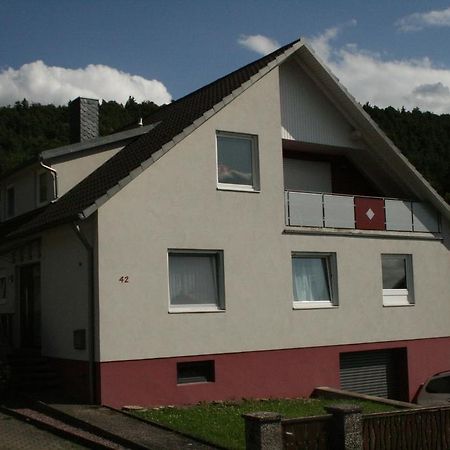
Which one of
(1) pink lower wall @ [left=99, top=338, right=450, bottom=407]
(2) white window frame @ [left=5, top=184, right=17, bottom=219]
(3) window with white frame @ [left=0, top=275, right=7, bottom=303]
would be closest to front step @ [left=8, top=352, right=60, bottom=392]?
(1) pink lower wall @ [left=99, top=338, right=450, bottom=407]

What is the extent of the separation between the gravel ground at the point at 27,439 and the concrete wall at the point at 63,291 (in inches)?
81.1

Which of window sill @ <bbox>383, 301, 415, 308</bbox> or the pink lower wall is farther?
window sill @ <bbox>383, 301, 415, 308</bbox>

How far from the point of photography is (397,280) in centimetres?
1917

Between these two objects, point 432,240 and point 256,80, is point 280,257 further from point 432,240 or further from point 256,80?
point 432,240

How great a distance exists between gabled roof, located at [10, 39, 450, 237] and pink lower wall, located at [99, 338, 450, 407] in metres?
3.27

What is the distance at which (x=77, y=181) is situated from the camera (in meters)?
17.1

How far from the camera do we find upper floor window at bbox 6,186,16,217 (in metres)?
19.9

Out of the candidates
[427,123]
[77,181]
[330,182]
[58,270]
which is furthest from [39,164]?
[427,123]

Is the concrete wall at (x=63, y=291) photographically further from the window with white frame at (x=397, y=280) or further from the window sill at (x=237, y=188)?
the window with white frame at (x=397, y=280)

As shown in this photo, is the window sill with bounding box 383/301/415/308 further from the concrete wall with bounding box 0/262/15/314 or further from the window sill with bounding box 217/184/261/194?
the concrete wall with bounding box 0/262/15/314

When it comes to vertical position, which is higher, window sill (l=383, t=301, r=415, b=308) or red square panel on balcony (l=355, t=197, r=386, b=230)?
red square panel on balcony (l=355, t=197, r=386, b=230)

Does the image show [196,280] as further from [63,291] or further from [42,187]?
[42,187]

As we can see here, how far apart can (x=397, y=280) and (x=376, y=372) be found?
2.46 m

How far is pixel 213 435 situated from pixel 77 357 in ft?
13.7
